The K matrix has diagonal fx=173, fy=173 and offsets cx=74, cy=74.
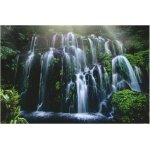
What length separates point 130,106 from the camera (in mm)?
3154

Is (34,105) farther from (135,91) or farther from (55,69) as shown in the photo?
(135,91)

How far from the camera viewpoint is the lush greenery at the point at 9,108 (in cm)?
304

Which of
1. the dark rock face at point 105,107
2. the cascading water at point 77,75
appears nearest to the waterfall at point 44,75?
the cascading water at point 77,75

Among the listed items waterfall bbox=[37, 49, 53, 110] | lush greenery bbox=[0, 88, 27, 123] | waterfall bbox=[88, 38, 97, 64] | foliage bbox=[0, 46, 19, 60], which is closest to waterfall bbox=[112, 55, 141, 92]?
waterfall bbox=[88, 38, 97, 64]

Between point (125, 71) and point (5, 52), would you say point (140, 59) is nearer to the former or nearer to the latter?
point (125, 71)

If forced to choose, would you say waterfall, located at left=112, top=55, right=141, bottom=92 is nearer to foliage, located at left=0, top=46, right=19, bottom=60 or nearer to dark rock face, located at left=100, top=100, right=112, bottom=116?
dark rock face, located at left=100, top=100, right=112, bottom=116

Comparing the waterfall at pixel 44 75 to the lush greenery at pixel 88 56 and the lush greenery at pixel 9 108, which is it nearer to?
the lush greenery at pixel 88 56

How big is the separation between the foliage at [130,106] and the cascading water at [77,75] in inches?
5.2

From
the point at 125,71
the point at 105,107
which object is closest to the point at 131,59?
the point at 125,71

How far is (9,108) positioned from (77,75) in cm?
136
